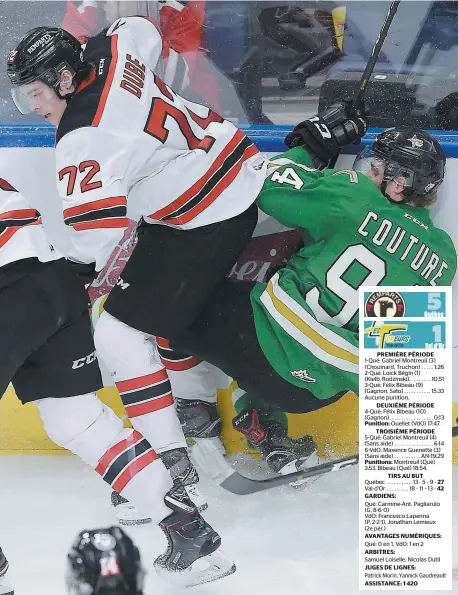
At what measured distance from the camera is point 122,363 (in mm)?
2328

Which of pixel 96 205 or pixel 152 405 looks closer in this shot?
pixel 96 205

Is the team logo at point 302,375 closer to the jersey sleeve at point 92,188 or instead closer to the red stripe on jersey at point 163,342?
the red stripe on jersey at point 163,342

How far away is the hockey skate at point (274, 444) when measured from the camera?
253cm

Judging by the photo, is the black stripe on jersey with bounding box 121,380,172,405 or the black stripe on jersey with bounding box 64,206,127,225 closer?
the black stripe on jersey with bounding box 64,206,127,225

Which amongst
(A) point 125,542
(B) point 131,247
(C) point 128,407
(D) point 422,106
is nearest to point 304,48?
(D) point 422,106

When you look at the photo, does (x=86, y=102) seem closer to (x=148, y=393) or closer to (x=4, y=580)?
(x=148, y=393)

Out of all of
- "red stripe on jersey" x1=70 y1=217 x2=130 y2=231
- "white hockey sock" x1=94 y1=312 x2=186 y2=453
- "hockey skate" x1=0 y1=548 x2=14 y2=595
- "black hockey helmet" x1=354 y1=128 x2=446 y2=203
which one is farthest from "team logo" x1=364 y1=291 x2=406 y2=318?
"hockey skate" x1=0 y1=548 x2=14 y2=595

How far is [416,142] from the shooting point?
2.26m

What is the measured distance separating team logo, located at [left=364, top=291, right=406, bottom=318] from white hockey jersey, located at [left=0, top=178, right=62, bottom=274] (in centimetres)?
67

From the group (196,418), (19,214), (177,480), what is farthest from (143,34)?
(177,480)

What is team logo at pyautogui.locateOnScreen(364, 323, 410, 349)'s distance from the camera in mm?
1711

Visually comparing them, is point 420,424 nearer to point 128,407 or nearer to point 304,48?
point 128,407

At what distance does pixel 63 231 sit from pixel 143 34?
1.90 feet

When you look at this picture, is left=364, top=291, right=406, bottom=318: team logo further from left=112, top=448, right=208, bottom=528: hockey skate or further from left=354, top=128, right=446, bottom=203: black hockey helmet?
left=112, top=448, right=208, bottom=528: hockey skate
